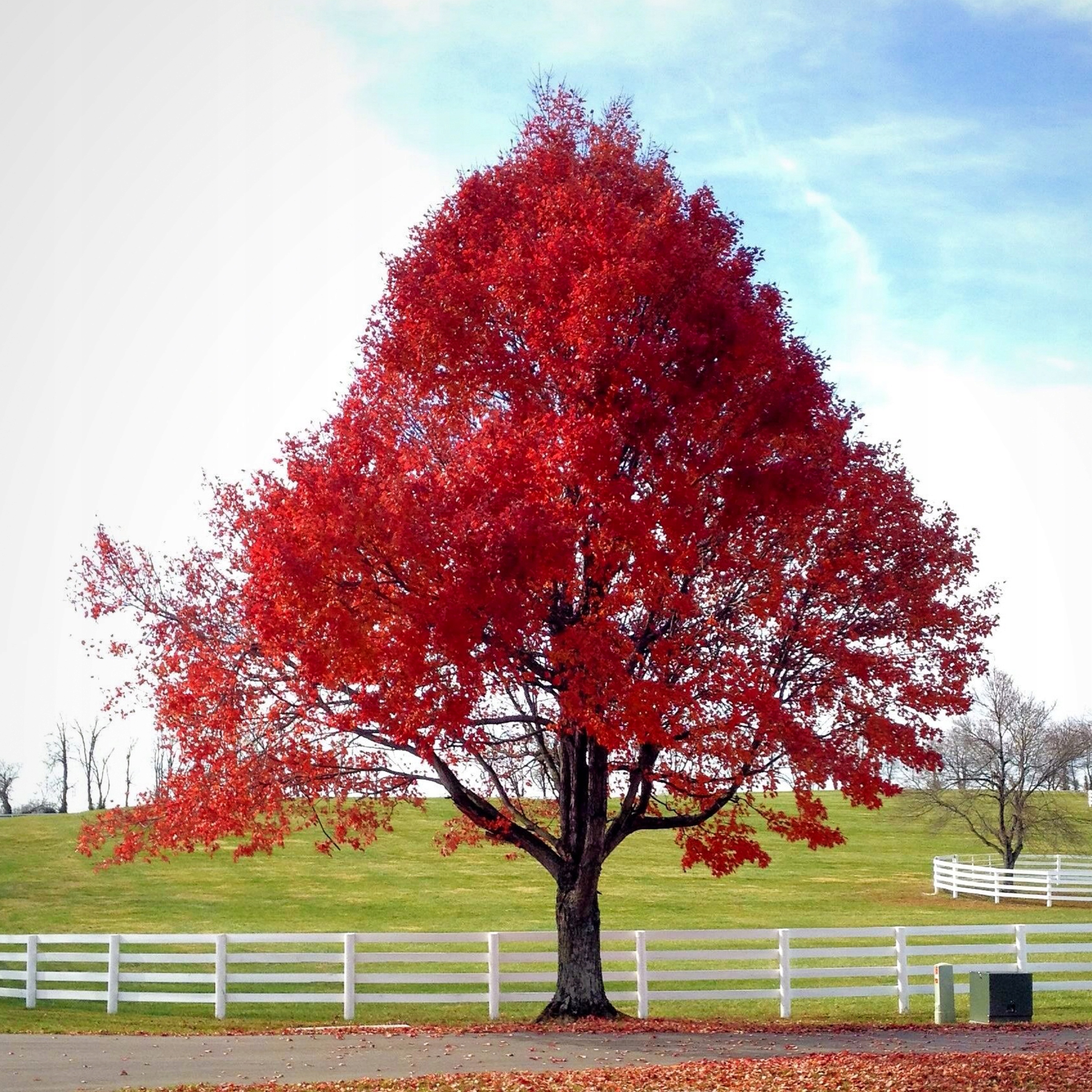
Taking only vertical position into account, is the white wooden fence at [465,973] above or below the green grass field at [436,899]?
above

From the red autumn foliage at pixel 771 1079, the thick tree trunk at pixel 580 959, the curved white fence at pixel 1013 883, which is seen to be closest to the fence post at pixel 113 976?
the thick tree trunk at pixel 580 959

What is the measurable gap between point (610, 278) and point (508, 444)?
8.02 ft

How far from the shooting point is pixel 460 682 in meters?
15.8

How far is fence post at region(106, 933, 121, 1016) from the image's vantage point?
2178cm

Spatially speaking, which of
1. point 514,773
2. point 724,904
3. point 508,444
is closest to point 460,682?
point 508,444

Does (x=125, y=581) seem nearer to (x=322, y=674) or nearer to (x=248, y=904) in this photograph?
(x=322, y=674)

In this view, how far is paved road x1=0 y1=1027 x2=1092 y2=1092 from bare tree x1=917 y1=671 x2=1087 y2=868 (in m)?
31.1

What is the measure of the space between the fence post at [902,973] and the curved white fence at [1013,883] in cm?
2225

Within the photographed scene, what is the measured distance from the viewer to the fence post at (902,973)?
21953mm

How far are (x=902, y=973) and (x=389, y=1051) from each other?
10398 millimetres

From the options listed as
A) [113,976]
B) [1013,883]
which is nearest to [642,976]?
[113,976]

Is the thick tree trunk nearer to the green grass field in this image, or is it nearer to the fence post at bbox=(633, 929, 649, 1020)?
the fence post at bbox=(633, 929, 649, 1020)

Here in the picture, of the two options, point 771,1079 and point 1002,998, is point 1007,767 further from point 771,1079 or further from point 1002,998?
point 771,1079

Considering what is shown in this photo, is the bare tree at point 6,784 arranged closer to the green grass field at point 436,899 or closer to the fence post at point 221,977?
the green grass field at point 436,899
